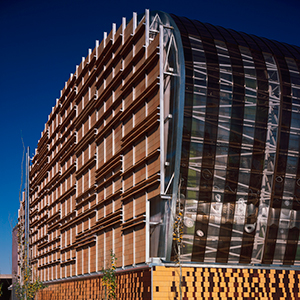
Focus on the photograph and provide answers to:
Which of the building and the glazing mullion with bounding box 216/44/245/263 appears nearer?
the building

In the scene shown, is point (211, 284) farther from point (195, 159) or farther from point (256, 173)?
point (195, 159)

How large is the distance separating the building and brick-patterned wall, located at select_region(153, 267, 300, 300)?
8 centimetres

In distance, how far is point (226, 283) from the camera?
3619 centimetres

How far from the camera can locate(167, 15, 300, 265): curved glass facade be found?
1409 inches

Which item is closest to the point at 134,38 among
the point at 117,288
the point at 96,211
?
the point at 96,211

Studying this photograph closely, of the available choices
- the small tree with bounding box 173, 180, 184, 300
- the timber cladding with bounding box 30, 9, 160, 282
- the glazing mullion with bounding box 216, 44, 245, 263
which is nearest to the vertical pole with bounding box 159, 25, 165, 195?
the timber cladding with bounding box 30, 9, 160, 282

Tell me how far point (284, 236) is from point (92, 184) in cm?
2214

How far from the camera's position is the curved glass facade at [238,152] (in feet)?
117

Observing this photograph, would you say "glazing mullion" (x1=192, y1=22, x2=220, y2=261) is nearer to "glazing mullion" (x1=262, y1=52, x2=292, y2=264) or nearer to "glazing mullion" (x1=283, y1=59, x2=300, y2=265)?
"glazing mullion" (x1=262, y1=52, x2=292, y2=264)

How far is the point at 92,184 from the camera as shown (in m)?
52.1

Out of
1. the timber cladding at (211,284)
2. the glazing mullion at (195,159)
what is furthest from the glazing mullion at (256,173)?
the glazing mullion at (195,159)

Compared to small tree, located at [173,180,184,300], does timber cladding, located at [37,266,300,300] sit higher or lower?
lower

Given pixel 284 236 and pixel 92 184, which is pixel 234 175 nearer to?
pixel 284 236

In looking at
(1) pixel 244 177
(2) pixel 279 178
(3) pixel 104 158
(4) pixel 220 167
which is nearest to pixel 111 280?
(4) pixel 220 167
